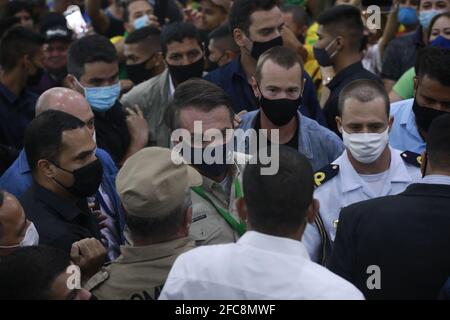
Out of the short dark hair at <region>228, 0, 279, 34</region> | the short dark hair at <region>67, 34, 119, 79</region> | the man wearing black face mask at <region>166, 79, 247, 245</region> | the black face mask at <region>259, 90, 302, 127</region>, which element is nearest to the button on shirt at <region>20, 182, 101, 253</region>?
the man wearing black face mask at <region>166, 79, 247, 245</region>

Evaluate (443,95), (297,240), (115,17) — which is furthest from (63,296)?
(115,17)

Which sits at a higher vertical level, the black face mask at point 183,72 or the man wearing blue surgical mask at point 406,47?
the black face mask at point 183,72

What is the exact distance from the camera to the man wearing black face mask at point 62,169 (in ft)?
14.6

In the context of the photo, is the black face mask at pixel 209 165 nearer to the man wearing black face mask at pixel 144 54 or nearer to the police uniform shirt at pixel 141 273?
the police uniform shirt at pixel 141 273

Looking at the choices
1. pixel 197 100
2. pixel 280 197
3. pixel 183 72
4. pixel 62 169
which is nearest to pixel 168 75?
pixel 183 72

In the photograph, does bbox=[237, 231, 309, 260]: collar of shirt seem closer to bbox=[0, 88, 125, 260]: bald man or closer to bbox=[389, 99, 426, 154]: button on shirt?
bbox=[0, 88, 125, 260]: bald man

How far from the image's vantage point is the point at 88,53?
640cm

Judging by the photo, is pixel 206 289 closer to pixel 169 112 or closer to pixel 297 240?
pixel 297 240

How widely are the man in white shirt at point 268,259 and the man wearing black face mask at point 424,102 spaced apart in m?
2.33

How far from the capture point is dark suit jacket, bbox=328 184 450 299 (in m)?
3.75

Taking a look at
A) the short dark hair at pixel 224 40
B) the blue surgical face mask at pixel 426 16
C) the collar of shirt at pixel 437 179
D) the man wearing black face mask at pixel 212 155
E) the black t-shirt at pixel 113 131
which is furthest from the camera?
the blue surgical face mask at pixel 426 16

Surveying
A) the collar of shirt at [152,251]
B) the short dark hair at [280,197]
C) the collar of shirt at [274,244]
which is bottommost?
the collar of shirt at [152,251]

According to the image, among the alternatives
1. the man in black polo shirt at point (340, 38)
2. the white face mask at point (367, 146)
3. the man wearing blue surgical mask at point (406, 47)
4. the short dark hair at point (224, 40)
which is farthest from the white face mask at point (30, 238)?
the man wearing blue surgical mask at point (406, 47)

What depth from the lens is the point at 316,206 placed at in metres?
3.30
